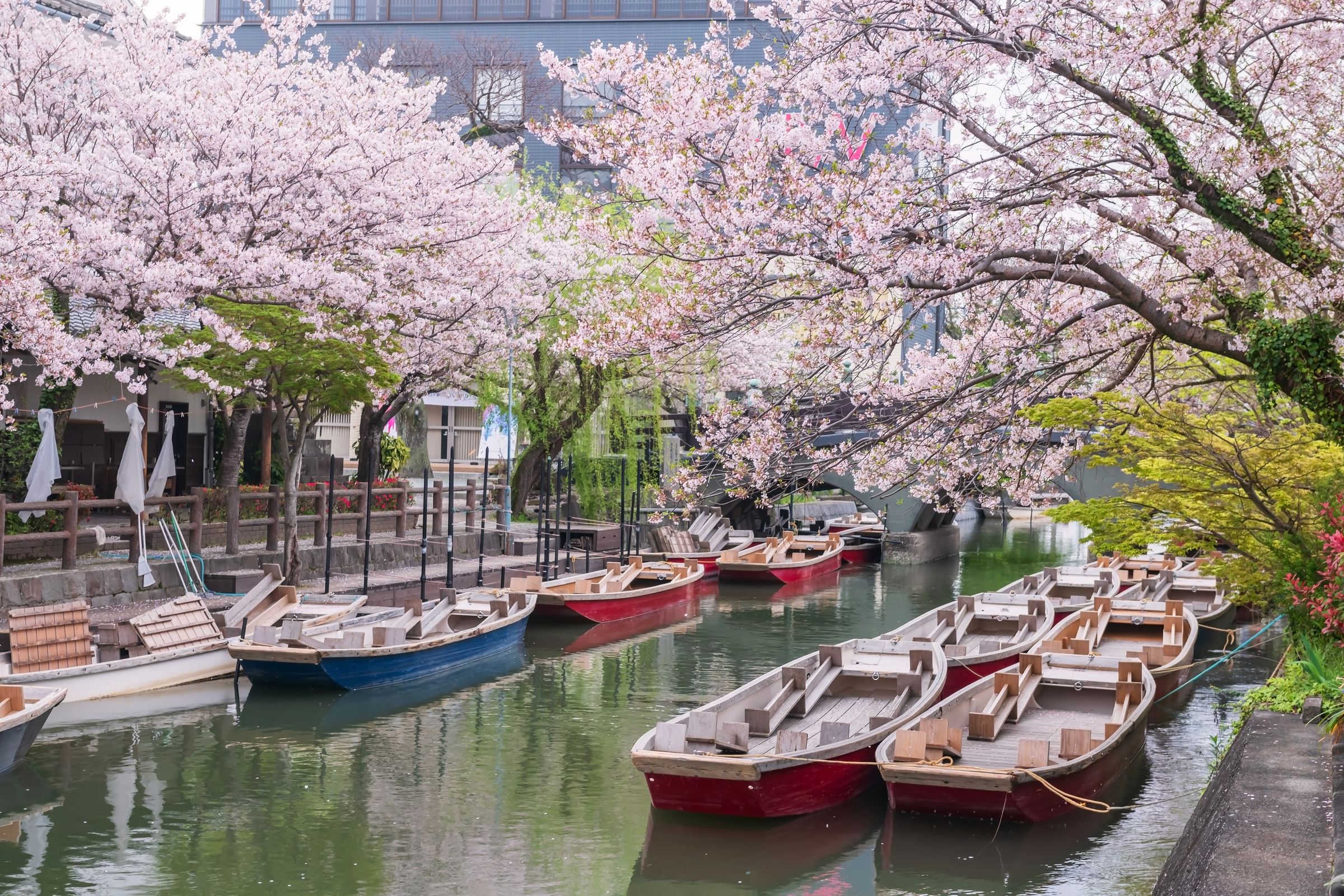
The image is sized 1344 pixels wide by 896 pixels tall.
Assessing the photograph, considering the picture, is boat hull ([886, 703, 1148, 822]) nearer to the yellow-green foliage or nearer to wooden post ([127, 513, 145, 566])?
the yellow-green foliage

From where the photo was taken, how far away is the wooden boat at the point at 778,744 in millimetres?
9797

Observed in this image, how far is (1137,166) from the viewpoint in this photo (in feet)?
29.3

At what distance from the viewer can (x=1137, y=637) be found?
1703 cm

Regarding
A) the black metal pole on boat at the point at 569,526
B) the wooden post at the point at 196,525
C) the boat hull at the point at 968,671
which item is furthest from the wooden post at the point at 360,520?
the boat hull at the point at 968,671

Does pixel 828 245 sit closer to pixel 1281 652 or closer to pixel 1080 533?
pixel 1281 652

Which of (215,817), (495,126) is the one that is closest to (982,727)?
(215,817)

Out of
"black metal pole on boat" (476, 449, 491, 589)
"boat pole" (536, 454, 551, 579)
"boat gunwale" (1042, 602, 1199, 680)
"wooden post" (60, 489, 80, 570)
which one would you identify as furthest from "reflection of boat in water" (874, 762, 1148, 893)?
A: "boat pole" (536, 454, 551, 579)

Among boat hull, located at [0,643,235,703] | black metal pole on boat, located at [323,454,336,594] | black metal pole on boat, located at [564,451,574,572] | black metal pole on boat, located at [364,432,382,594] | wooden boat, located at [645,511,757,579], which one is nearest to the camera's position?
boat hull, located at [0,643,235,703]

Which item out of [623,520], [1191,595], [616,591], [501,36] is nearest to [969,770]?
[616,591]

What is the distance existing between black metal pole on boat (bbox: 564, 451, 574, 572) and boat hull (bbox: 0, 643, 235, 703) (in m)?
10.4

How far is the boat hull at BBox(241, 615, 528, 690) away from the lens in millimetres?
14953

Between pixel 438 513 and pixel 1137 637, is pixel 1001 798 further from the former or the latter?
pixel 438 513

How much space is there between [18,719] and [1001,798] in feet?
27.0

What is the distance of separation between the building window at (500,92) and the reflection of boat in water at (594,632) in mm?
19874
